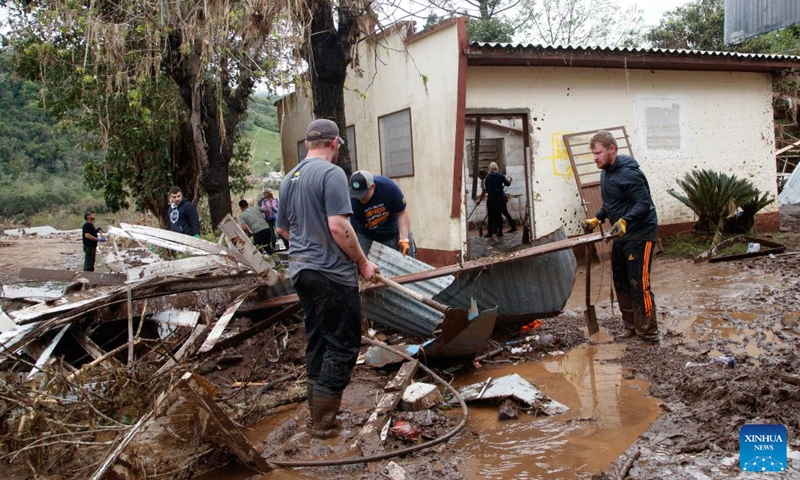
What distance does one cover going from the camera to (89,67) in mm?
10414

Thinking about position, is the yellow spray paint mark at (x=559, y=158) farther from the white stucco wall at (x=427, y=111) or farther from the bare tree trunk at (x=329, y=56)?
the bare tree trunk at (x=329, y=56)

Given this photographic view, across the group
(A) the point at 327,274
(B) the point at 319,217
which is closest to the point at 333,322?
(A) the point at 327,274

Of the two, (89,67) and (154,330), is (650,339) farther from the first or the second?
(89,67)

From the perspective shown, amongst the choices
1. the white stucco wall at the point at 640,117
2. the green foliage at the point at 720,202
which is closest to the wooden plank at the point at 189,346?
the white stucco wall at the point at 640,117

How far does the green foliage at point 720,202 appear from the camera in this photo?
9.77 m

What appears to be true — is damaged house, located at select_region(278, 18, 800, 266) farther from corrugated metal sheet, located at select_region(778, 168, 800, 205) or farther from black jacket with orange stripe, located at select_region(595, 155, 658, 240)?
black jacket with orange stripe, located at select_region(595, 155, 658, 240)

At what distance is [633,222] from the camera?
17.2 feet

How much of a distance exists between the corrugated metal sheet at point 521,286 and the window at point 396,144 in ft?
16.0

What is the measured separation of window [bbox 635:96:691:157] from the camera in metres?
Result: 10.7

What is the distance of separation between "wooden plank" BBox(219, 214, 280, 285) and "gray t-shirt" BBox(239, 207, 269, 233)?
6.14m

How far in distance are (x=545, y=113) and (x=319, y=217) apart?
7.02 m

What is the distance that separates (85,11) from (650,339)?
8442 mm

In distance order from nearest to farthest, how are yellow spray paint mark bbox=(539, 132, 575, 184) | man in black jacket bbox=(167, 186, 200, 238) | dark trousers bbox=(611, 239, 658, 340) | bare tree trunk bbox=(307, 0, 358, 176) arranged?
1. dark trousers bbox=(611, 239, 658, 340)
2. bare tree trunk bbox=(307, 0, 358, 176)
3. man in black jacket bbox=(167, 186, 200, 238)
4. yellow spray paint mark bbox=(539, 132, 575, 184)

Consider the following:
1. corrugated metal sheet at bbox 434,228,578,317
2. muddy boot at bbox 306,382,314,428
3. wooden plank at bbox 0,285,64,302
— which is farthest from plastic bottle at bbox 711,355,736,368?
wooden plank at bbox 0,285,64,302
